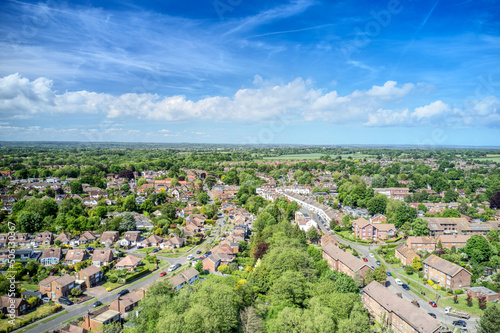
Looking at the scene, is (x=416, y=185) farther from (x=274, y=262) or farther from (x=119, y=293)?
(x=119, y=293)

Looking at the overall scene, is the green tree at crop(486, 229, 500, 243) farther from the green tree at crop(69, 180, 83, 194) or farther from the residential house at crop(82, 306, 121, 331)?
the green tree at crop(69, 180, 83, 194)

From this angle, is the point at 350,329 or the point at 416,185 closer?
the point at 350,329

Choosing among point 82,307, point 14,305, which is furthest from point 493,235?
point 14,305

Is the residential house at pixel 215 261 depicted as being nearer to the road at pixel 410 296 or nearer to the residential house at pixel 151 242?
the residential house at pixel 151 242

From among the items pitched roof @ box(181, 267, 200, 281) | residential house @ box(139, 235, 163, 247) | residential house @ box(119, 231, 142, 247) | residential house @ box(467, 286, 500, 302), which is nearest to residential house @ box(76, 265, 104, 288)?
pitched roof @ box(181, 267, 200, 281)

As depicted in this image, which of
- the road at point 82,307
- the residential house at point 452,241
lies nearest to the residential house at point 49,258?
the road at point 82,307

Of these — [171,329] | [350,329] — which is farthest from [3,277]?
[350,329]
